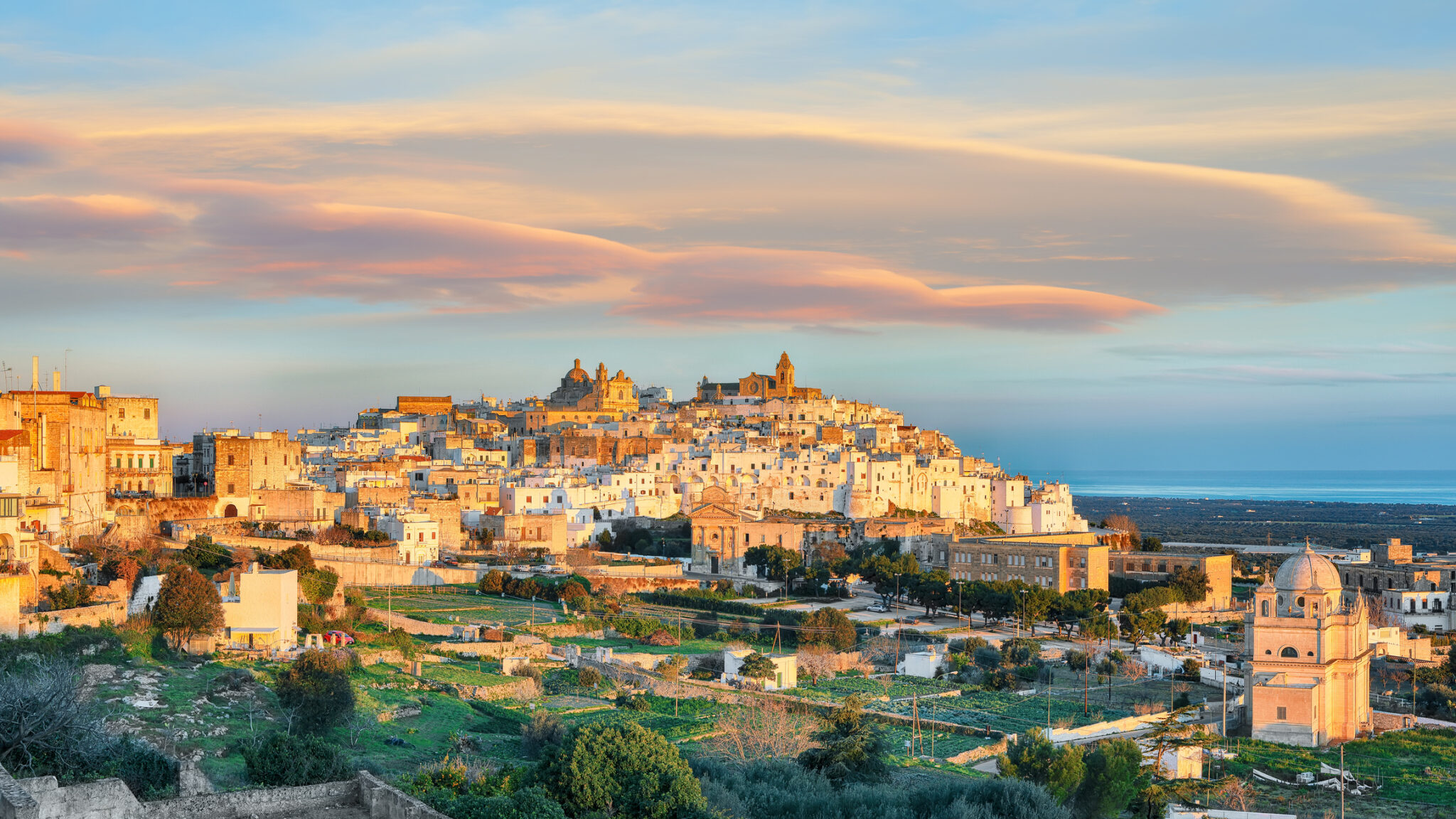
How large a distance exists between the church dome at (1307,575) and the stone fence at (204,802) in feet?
76.8

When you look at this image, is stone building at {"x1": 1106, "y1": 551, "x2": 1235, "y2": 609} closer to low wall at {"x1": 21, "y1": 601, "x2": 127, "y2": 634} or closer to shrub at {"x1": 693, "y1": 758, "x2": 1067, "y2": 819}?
shrub at {"x1": 693, "y1": 758, "x2": 1067, "y2": 819}

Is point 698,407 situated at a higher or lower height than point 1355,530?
higher

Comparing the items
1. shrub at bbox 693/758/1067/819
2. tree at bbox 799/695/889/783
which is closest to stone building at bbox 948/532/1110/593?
tree at bbox 799/695/889/783

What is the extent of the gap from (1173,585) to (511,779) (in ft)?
121

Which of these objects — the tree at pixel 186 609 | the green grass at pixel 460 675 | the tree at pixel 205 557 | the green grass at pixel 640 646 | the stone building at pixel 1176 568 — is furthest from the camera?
the stone building at pixel 1176 568

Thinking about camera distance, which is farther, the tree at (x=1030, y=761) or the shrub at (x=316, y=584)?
the shrub at (x=316, y=584)

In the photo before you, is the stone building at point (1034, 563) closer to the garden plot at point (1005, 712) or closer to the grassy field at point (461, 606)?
the grassy field at point (461, 606)

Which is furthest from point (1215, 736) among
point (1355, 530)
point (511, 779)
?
point (1355, 530)

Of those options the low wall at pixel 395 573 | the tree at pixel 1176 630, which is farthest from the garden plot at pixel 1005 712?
the low wall at pixel 395 573

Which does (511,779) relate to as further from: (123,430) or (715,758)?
(123,430)

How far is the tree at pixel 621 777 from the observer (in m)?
16.0

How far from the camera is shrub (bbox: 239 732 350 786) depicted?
54.5ft

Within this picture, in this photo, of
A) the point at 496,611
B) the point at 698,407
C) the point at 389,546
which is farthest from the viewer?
the point at 698,407

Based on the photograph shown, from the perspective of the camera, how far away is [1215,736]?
2734 centimetres
